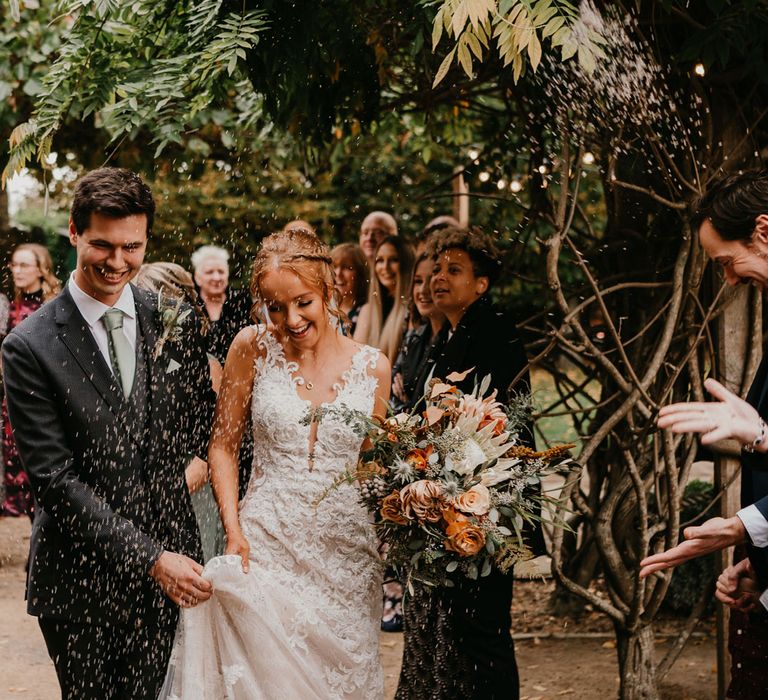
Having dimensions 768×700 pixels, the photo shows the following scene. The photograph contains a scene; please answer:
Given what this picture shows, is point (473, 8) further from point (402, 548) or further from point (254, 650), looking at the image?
point (254, 650)

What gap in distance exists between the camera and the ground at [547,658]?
5355 millimetres

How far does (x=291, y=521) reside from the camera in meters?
3.67

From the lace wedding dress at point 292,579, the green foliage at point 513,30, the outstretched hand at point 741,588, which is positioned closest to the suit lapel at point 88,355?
the lace wedding dress at point 292,579

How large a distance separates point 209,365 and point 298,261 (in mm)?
540

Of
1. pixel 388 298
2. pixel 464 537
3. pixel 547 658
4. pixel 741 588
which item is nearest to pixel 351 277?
pixel 388 298

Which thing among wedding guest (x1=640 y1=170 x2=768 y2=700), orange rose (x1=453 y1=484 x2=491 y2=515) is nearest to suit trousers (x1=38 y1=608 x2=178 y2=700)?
orange rose (x1=453 y1=484 x2=491 y2=515)

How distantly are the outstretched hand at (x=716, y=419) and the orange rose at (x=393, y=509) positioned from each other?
3.29 ft

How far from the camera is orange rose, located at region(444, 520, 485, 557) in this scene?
332 cm

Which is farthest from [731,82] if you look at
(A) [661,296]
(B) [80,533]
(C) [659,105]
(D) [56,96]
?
(B) [80,533]

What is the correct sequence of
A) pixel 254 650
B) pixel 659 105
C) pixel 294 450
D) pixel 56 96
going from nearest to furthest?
pixel 254 650 → pixel 294 450 → pixel 56 96 → pixel 659 105

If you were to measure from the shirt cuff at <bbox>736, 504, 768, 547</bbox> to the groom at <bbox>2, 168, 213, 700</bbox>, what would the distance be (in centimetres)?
174

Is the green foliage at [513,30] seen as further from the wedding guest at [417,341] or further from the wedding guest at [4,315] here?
the wedding guest at [4,315]

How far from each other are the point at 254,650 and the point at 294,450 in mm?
741

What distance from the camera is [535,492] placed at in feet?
12.0
